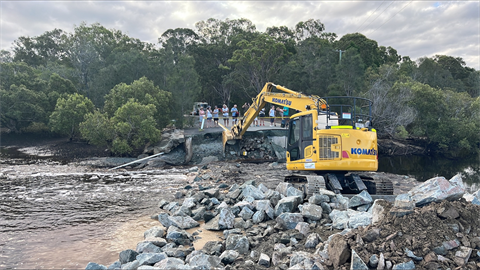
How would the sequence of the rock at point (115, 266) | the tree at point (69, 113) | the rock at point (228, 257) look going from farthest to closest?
the tree at point (69, 113), the rock at point (228, 257), the rock at point (115, 266)

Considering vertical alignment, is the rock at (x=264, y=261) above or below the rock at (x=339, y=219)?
below

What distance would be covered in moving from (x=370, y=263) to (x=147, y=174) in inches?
543

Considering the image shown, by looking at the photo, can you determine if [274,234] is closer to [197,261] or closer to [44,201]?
[197,261]

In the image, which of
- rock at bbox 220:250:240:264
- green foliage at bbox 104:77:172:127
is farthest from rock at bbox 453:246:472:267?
green foliage at bbox 104:77:172:127

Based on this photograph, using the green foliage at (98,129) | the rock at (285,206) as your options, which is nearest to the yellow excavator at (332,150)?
the rock at (285,206)

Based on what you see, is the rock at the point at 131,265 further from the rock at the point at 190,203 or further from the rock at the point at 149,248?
the rock at the point at 190,203

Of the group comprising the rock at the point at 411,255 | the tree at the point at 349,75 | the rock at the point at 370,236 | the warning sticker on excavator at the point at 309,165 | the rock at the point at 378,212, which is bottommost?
the rock at the point at 411,255

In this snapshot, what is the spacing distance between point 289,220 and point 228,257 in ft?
6.46

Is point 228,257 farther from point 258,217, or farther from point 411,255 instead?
point 411,255

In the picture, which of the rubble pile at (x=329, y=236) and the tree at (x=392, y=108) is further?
the tree at (x=392, y=108)

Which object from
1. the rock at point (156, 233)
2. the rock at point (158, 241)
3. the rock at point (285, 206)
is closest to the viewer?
the rock at point (158, 241)

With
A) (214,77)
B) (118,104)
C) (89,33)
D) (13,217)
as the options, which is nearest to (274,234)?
(13,217)

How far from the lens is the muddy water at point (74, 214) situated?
23.4 ft

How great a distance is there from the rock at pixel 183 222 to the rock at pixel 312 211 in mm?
2916
